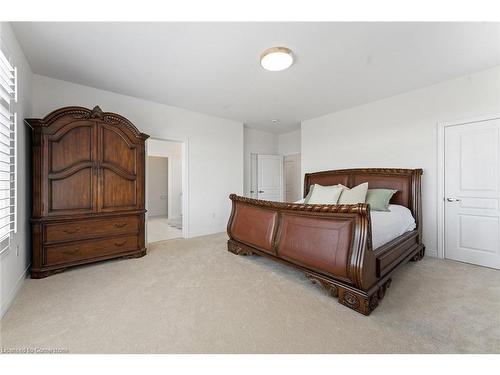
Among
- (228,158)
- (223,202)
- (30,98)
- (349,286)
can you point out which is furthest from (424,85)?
(30,98)

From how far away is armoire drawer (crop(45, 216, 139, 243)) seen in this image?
248 cm

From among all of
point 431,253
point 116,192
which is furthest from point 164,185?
point 431,253

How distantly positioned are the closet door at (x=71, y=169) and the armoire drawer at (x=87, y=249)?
0.41 m

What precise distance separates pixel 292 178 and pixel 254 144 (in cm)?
236

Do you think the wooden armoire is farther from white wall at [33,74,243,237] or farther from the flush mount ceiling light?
the flush mount ceiling light

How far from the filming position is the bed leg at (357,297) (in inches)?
67.7

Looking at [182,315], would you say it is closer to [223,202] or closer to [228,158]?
[223,202]

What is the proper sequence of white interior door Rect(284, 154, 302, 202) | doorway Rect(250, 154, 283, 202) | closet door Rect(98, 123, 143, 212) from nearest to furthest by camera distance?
1. closet door Rect(98, 123, 143, 212)
2. doorway Rect(250, 154, 283, 202)
3. white interior door Rect(284, 154, 302, 202)

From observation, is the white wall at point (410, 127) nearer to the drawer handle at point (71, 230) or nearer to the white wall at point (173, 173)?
the drawer handle at point (71, 230)

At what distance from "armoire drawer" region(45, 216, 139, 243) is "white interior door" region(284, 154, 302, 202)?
5.13 meters

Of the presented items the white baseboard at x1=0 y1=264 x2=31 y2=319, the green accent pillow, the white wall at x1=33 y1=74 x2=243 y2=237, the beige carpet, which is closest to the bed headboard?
the green accent pillow

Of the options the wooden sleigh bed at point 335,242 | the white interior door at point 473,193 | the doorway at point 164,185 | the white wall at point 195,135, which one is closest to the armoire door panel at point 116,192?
the white wall at point 195,135

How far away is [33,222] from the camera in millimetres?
2367

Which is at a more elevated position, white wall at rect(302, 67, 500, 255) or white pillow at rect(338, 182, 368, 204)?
white wall at rect(302, 67, 500, 255)
